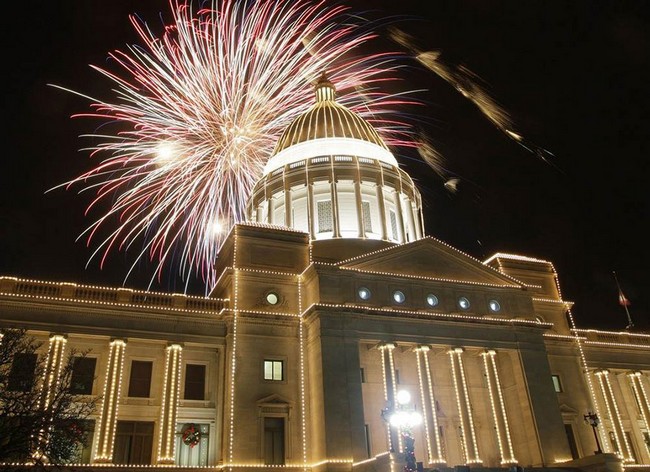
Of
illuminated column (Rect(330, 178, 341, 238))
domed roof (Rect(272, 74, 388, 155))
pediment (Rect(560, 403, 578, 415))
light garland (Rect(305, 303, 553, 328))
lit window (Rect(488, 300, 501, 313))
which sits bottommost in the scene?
pediment (Rect(560, 403, 578, 415))

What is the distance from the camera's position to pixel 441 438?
1484 inches

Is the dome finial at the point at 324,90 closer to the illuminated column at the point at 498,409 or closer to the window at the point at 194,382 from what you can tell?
the illuminated column at the point at 498,409

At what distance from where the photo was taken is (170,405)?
111ft

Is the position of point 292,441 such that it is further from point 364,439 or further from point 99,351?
point 99,351

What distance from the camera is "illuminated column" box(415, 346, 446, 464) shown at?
34.3 m

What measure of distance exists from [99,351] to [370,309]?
54.2 feet

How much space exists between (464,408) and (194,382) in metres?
16.9

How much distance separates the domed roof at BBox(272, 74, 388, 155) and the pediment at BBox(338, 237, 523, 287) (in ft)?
57.1

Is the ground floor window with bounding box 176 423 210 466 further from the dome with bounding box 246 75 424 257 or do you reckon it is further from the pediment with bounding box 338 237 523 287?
the dome with bounding box 246 75 424 257

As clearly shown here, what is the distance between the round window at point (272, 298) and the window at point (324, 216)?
1276cm

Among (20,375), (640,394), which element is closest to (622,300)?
(640,394)

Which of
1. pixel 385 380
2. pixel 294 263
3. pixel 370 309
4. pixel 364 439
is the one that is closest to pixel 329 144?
pixel 294 263

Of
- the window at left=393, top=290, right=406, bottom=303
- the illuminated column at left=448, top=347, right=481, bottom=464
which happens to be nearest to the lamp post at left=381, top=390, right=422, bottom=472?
the illuminated column at left=448, top=347, right=481, bottom=464

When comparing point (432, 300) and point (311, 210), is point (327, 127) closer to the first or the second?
point (311, 210)
